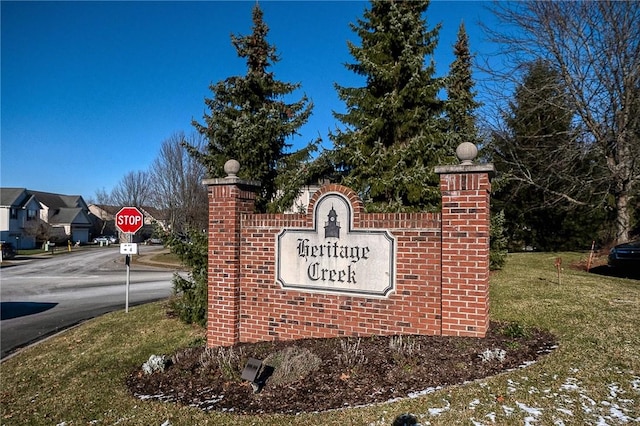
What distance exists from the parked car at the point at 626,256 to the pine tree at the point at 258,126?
29.6 feet

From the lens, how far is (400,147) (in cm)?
1070

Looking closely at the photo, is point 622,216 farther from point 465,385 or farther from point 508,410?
point 508,410

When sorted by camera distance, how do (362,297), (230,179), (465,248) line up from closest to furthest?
(465,248) < (362,297) < (230,179)

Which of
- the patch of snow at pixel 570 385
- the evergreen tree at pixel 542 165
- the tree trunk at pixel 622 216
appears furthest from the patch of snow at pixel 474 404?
the tree trunk at pixel 622 216

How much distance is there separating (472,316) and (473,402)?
144cm

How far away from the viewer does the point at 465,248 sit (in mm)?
5051

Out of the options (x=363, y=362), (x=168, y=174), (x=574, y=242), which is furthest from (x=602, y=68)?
(x=168, y=174)

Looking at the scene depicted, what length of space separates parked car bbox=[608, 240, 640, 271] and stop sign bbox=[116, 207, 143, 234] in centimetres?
1385

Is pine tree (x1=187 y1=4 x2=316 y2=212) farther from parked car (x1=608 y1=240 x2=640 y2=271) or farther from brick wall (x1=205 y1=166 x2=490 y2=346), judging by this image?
parked car (x1=608 y1=240 x2=640 y2=271)

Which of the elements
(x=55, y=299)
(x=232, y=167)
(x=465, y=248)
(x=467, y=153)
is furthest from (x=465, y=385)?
(x=55, y=299)

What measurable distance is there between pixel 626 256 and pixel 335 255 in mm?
9952

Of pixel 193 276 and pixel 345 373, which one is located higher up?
pixel 193 276

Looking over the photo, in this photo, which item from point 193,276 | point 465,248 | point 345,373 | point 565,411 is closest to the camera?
point 565,411

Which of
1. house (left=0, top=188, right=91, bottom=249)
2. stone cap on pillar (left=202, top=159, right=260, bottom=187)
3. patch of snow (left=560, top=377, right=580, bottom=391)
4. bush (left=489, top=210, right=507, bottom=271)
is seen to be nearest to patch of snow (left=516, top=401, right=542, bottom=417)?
patch of snow (left=560, top=377, right=580, bottom=391)
